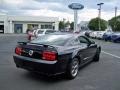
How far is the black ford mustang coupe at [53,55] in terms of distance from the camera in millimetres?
6730

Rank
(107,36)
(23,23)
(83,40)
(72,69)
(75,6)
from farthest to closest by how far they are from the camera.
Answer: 1. (23,23)
2. (107,36)
3. (75,6)
4. (83,40)
5. (72,69)

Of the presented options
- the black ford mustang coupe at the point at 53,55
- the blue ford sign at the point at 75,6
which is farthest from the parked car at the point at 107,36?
the black ford mustang coupe at the point at 53,55

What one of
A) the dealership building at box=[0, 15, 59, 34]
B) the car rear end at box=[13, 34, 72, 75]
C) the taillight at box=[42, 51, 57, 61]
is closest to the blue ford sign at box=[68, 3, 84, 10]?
the car rear end at box=[13, 34, 72, 75]

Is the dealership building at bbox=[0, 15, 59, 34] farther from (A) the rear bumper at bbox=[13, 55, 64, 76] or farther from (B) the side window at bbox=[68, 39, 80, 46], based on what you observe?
(A) the rear bumper at bbox=[13, 55, 64, 76]

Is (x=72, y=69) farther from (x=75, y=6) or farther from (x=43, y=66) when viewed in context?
(x=75, y=6)

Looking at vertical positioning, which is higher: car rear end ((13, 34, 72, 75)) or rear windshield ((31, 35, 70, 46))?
rear windshield ((31, 35, 70, 46))

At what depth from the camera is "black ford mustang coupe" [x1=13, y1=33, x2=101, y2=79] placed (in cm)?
673

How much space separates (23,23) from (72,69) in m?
62.7

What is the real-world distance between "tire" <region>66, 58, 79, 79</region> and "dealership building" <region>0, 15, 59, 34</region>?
60197 mm

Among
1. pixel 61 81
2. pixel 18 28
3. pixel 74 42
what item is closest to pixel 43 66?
pixel 61 81

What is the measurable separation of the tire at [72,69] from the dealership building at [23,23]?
2370 inches

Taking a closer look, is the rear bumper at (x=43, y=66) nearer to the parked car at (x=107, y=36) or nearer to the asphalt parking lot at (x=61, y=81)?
the asphalt parking lot at (x=61, y=81)

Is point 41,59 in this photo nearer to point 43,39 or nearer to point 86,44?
point 43,39

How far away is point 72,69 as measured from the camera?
754 cm
